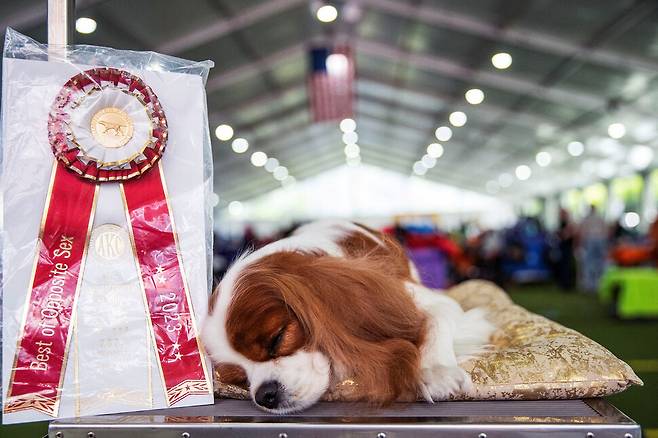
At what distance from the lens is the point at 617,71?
33.0ft

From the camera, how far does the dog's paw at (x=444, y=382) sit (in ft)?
3.98

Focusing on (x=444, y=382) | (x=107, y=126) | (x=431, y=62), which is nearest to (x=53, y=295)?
(x=107, y=126)

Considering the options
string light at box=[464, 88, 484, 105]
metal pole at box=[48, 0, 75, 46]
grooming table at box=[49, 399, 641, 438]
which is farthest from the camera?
string light at box=[464, 88, 484, 105]

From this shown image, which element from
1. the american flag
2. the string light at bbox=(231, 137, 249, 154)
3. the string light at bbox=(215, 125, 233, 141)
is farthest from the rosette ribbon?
the string light at bbox=(231, 137, 249, 154)

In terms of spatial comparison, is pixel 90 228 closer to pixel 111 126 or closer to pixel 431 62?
pixel 111 126

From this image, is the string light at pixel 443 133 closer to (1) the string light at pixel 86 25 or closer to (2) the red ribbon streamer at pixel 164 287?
(1) the string light at pixel 86 25

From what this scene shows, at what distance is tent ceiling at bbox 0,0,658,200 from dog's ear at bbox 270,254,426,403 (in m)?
4.43

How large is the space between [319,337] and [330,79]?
30.5 feet

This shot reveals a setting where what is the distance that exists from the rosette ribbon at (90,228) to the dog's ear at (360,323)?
0.71 ft

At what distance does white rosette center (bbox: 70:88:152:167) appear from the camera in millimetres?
1130

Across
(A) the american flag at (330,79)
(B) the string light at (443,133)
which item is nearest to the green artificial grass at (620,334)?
(A) the american flag at (330,79)

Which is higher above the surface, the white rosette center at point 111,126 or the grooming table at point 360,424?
the white rosette center at point 111,126

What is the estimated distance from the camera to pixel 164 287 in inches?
44.9

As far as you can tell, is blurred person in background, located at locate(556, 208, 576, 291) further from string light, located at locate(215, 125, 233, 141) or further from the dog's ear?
the dog's ear
